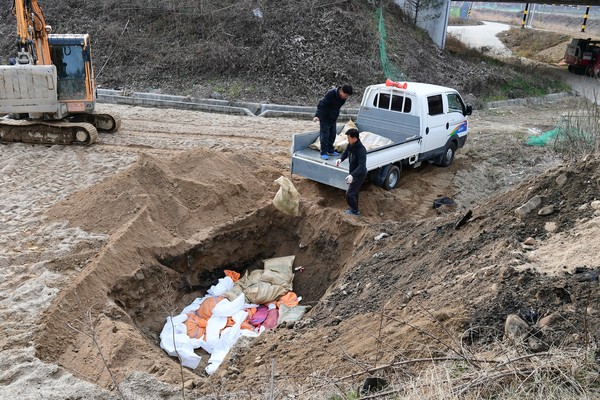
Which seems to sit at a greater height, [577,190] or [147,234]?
[577,190]

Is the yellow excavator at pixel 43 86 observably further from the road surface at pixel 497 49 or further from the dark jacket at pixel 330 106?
the road surface at pixel 497 49

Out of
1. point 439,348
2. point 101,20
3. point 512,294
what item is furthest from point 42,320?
point 101,20

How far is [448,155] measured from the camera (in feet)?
40.8

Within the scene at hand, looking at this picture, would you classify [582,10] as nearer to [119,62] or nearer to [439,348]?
[119,62]

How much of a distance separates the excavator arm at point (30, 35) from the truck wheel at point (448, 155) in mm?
9491

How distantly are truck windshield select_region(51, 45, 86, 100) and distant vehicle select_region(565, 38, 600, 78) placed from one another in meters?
23.9

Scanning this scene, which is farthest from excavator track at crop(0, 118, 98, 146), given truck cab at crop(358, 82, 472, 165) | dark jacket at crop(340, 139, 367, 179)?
dark jacket at crop(340, 139, 367, 179)

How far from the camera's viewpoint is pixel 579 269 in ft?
15.3

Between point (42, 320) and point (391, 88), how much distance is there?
7.93 metres

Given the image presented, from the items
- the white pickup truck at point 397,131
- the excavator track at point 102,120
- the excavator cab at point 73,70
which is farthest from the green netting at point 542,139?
the excavator cab at point 73,70

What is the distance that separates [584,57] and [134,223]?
26.4 metres

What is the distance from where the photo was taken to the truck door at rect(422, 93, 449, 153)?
11.1 meters

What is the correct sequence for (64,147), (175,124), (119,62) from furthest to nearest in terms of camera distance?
1. (119,62)
2. (175,124)
3. (64,147)

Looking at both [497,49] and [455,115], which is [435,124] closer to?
[455,115]
